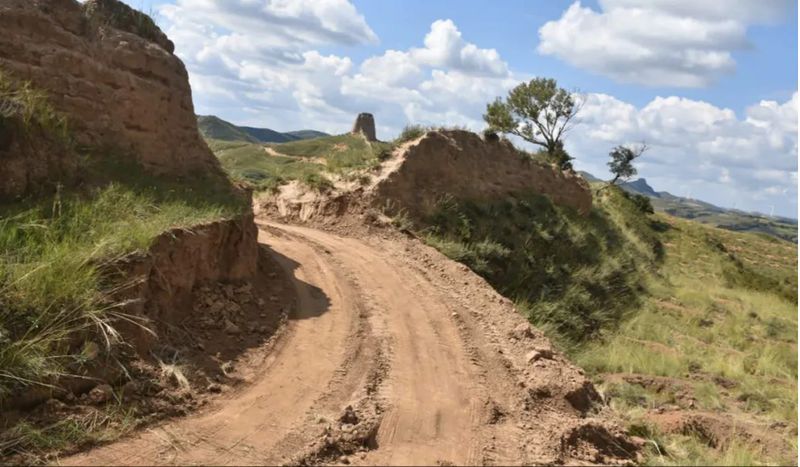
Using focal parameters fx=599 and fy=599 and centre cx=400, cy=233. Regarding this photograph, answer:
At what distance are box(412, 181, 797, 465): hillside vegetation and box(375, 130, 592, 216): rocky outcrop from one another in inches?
18.1

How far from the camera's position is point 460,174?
52.3 ft

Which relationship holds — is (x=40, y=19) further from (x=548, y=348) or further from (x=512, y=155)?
(x=512, y=155)

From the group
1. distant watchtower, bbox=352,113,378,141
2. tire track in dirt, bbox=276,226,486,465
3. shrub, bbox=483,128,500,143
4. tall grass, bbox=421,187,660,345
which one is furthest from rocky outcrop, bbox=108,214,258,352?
distant watchtower, bbox=352,113,378,141

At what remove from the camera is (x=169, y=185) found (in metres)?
8.22

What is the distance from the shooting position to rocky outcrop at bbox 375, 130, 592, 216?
46.5 ft

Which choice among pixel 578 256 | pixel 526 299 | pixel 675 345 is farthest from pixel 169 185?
pixel 578 256

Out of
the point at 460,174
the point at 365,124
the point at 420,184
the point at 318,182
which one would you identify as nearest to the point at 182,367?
the point at 318,182

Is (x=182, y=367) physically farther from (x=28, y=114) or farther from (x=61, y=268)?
(x=28, y=114)

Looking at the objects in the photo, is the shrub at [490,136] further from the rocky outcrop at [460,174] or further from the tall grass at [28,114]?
the tall grass at [28,114]

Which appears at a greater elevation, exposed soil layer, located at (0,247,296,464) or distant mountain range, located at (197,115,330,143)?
distant mountain range, located at (197,115,330,143)

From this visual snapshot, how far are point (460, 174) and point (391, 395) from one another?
10666mm

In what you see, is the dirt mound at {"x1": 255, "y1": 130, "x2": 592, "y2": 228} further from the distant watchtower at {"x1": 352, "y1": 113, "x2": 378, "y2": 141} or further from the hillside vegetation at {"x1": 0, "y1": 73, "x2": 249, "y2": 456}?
the distant watchtower at {"x1": 352, "y1": 113, "x2": 378, "y2": 141}

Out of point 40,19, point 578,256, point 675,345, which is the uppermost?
point 40,19

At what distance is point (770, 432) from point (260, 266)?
6.78 metres
